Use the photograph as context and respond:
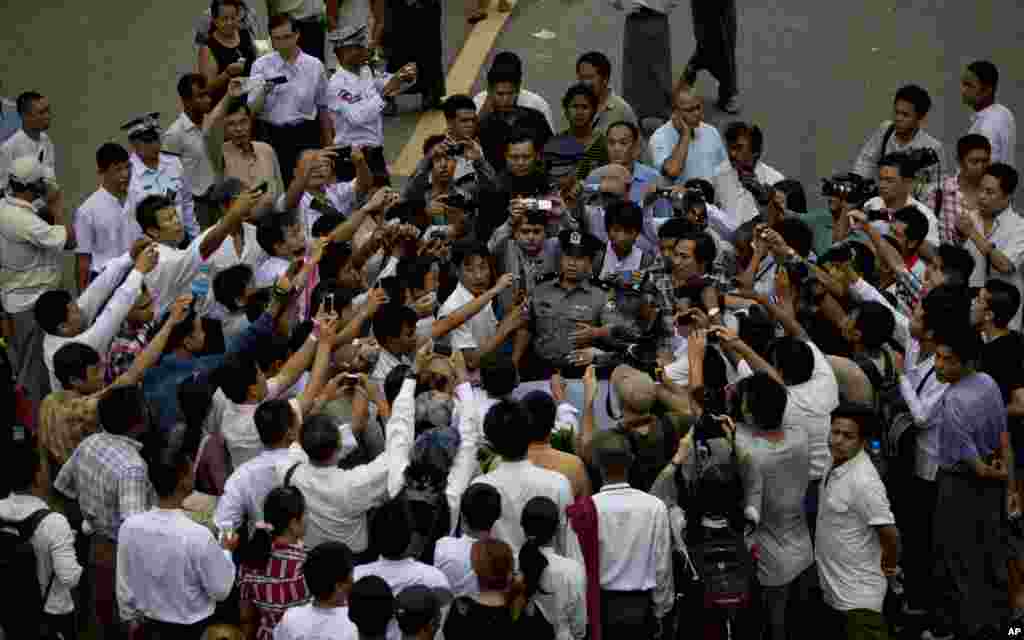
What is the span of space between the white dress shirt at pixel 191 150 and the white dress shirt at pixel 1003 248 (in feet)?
17.6

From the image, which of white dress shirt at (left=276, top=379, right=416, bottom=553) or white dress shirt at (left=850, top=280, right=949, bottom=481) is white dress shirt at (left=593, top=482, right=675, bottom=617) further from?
white dress shirt at (left=850, top=280, right=949, bottom=481)

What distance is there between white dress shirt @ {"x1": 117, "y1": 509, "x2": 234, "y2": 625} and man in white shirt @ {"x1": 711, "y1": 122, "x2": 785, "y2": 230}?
479cm

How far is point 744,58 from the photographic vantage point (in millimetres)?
15297

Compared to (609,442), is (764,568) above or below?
below

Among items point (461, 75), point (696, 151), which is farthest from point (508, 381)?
point (461, 75)

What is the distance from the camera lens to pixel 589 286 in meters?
9.73

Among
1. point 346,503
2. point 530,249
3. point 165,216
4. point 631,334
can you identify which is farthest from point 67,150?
point 346,503

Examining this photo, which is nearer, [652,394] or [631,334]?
[652,394]

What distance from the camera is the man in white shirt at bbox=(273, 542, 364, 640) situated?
6.81 meters

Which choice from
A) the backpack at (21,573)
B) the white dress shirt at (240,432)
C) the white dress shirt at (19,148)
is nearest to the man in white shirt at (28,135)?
the white dress shirt at (19,148)

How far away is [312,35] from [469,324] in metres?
5.22

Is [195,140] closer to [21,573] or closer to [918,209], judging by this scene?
[21,573]

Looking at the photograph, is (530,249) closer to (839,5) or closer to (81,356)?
(81,356)

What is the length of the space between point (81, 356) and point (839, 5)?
1017cm
